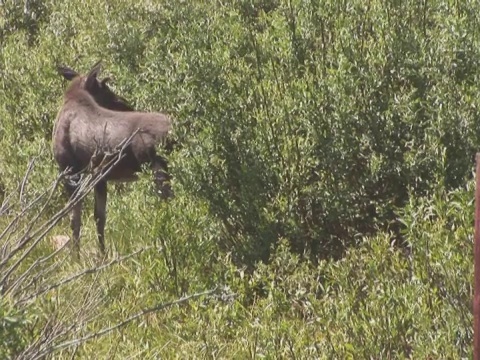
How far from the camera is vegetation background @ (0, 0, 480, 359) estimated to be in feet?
21.2

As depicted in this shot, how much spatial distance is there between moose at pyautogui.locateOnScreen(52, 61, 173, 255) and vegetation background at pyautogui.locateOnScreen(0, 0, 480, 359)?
0.18m

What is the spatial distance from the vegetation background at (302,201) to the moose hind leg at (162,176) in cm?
16

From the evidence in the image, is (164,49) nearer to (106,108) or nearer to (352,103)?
(106,108)

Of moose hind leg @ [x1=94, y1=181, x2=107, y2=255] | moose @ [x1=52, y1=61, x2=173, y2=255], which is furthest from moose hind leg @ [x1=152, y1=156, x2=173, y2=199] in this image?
moose hind leg @ [x1=94, y1=181, x2=107, y2=255]

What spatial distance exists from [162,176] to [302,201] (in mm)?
1176

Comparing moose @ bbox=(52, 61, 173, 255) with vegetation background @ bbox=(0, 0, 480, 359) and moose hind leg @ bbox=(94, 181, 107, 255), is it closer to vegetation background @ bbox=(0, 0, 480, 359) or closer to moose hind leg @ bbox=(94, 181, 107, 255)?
moose hind leg @ bbox=(94, 181, 107, 255)

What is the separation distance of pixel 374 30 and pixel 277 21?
1060mm

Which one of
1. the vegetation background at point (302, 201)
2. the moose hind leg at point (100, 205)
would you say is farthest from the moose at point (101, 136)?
the vegetation background at point (302, 201)

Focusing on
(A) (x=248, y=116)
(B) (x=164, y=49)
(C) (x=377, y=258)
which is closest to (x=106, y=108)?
(B) (x=164, y=49)

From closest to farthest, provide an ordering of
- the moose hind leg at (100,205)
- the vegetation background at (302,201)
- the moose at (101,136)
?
1. the vegetation background at (302,201)
2. the moose at (101,136)
3. the moose hind leg at (100,205)

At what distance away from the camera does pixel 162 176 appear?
9.08m

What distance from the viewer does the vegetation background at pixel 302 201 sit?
255 inches

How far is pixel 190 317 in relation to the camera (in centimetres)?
751

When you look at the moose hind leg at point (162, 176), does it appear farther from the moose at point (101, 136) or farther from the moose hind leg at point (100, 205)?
the moose hind leg at point (100, 205)
